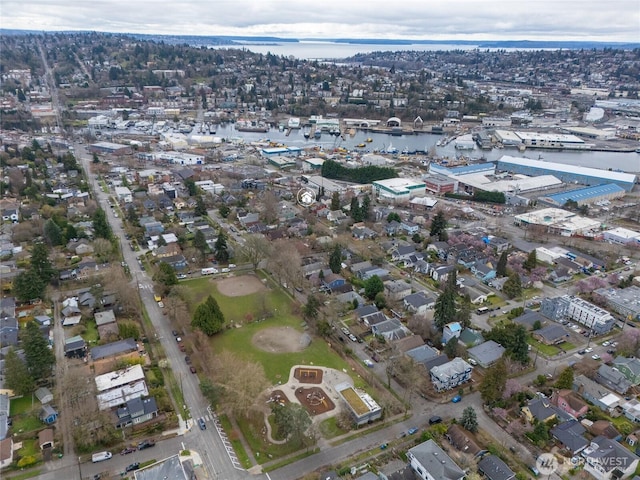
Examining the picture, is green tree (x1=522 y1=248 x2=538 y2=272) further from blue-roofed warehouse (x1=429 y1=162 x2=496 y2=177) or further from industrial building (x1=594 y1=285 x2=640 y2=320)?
blue-roofed warehouse (x1=429 y1=162 x2=496 y2=177)

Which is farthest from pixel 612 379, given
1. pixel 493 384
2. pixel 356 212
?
pixel 356 212

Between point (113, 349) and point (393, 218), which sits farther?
point (393, 218)

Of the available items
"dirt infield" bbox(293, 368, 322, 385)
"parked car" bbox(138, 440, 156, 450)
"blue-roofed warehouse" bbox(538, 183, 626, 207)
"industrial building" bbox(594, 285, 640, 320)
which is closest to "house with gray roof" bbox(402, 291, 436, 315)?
"dirt infield" bbox(293, 368, 322, 385)

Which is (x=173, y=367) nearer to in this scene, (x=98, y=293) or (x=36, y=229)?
(x=98, y=293)

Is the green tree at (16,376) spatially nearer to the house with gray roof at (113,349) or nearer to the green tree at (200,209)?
the house with gray roof at (113,349)

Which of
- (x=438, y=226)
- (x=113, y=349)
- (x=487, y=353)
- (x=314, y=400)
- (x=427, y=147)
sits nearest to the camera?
(x=314, y=400)

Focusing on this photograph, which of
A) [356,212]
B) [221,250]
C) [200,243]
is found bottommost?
[221,250]

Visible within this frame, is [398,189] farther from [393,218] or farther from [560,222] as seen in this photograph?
[560,222]

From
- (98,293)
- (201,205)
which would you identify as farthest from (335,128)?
(98,293)
